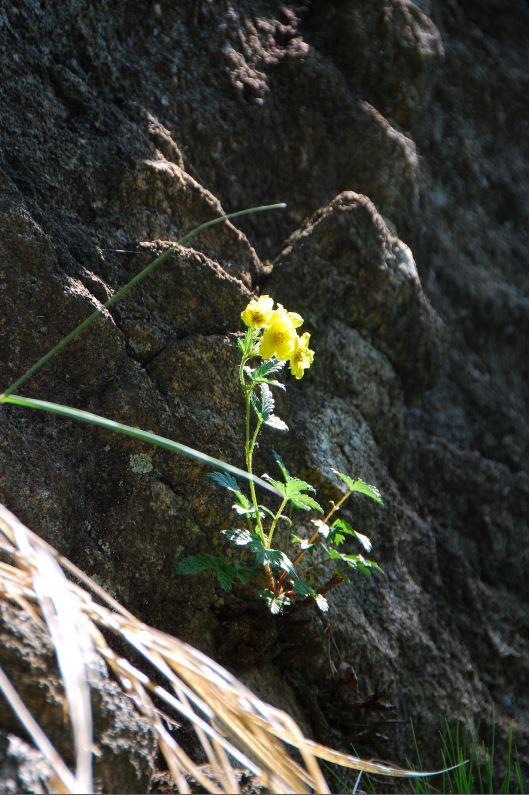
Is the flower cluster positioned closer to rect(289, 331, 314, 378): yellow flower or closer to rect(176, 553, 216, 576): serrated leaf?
rect(289, 331, 314, 378): yellow flower

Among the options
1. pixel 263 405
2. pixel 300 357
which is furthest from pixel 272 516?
pixel 300 357

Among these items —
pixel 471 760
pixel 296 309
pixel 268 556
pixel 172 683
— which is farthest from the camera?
pixel 296 309

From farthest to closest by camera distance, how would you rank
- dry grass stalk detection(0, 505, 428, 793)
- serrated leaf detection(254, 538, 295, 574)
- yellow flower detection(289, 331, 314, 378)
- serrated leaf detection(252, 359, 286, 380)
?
yellow flower detection(289, 331, 314, 378) → serrated leaf detection(252, 359, 286, 380) → serrated leaf detection(254, 538, 295, 574) → dry grass stalk detection(0, 505, 428, 793)

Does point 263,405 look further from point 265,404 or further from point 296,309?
point 296,309

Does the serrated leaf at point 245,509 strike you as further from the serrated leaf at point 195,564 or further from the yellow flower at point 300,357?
the yellow flower at point 300,357

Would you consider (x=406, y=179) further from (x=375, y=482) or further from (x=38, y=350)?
(x=38, y=350)

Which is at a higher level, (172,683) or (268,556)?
(172,683)

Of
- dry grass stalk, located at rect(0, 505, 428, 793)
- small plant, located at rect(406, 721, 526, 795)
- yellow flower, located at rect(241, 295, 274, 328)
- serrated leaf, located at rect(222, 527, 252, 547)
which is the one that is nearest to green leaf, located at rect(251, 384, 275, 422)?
yellow flower, located at rect(241, 295, 274, 328)
